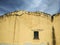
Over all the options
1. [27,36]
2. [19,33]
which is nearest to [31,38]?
[27,36]

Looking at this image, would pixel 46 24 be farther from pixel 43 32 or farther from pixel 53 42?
pixel 53 42

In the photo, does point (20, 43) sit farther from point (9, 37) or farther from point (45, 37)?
point (45, 37)

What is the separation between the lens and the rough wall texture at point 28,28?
15.2 meters

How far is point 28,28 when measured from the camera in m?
15.6

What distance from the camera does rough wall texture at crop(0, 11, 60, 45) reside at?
15203 millimetres

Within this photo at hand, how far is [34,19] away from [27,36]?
2104mm

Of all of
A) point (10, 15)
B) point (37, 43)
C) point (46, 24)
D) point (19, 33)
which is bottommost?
point (37, 43)

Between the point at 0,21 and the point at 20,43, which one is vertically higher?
the point at 0,21

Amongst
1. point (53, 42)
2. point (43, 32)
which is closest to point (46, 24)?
point (43, 32)

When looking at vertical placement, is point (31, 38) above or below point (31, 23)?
below

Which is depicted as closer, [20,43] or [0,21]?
[20,43]

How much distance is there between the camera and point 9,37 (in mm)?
15305

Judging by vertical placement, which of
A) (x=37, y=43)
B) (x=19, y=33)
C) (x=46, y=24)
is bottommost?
(x=37, y=43)

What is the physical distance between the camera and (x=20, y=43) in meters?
15.1
